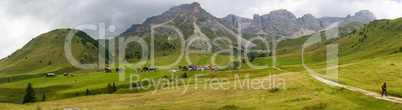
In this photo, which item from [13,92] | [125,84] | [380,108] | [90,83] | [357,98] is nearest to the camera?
[380,108]

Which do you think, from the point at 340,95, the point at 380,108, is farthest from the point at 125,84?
the point at 380,108

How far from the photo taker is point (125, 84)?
94.9 metres

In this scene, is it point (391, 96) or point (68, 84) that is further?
point (68, 84)

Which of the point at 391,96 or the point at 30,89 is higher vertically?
the point at 391,96

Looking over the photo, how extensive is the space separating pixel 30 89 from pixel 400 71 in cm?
12222

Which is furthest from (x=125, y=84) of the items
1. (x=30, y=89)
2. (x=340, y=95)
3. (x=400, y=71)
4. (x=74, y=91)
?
(x=400, y=71)

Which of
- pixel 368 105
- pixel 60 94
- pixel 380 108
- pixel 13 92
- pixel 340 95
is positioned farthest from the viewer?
pixel 13 92

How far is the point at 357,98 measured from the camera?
107 ft

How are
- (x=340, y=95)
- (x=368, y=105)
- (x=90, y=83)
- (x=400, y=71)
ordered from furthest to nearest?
1. (x=90, y=83)
2. (x=400, y=71)
3. (x=340, y=95)
4. (x=368, y=105)

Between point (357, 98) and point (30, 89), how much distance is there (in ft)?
317

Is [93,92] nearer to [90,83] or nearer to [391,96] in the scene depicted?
[90,83]

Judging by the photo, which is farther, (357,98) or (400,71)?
(400,71)

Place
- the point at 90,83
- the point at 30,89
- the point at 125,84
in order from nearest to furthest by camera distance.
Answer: the point at 30,89 → the point at 125,84 → the point at 90,83

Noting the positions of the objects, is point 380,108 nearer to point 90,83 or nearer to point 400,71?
point 400,71
